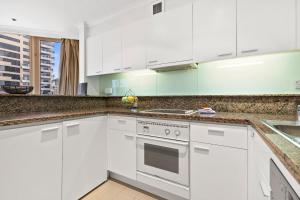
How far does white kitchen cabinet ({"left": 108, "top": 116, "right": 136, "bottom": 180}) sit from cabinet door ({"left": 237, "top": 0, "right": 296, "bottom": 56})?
1.38 m

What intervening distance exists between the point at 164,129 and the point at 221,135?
0.53m

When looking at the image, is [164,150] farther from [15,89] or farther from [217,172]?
[15,89]

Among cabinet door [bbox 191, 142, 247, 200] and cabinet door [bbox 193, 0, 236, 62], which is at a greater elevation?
cabinet door [bbox 193, 0, 236, 62]

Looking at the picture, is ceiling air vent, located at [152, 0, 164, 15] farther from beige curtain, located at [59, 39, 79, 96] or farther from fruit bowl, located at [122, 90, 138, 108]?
beige curtain, located at [59, 39, 79, 96]


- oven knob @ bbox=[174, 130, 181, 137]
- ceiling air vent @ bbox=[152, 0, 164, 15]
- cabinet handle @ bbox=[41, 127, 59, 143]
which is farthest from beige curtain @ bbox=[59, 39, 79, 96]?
oven knob @ bbox=[174, 130, 181, 137]

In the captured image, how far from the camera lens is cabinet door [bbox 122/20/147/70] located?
6.89ft

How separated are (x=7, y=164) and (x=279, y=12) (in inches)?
94.9

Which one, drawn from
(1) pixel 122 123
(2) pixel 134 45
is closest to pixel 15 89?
(1) pixel 122 123

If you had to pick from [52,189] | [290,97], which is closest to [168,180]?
[52,189]

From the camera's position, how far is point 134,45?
7.16 feet

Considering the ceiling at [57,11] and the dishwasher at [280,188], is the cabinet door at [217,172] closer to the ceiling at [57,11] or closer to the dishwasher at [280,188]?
the dishwasher at [280,188]

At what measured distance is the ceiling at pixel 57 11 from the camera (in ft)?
8.03

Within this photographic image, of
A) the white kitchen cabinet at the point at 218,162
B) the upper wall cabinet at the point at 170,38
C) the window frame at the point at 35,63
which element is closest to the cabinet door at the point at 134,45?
the upper wall cabinet at the point at 170,38

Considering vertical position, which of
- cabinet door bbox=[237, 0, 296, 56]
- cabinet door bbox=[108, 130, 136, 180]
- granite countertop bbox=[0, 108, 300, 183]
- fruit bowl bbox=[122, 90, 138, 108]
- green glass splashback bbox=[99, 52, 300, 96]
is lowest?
cabinet door bbox=[108, 130, 136, 180]
